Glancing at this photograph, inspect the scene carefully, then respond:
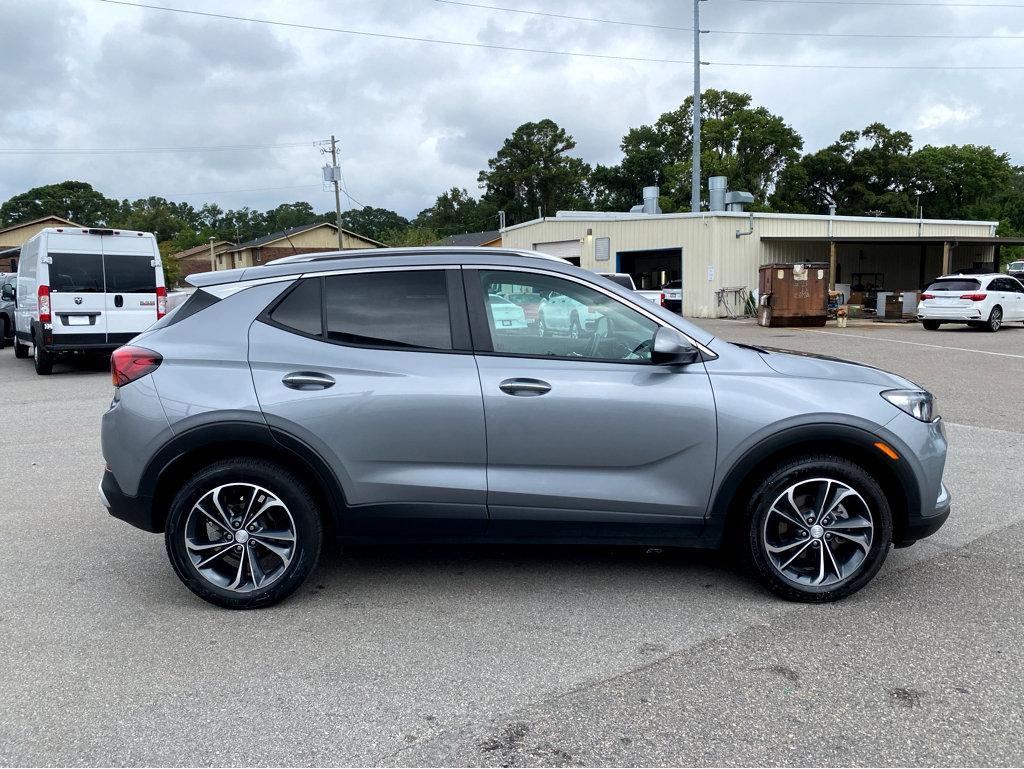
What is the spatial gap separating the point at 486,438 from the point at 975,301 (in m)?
23.4

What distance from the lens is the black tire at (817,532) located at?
12.8 feet

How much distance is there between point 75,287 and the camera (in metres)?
13.6

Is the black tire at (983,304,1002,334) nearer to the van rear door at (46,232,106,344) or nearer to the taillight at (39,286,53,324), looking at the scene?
the van rear door at (46,232,106,344)

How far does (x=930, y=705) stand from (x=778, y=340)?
62.0 ft

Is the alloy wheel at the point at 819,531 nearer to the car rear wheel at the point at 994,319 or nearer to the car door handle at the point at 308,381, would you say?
the car door handle at the point at 308,381

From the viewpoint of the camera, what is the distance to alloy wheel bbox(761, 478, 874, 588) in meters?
3.93

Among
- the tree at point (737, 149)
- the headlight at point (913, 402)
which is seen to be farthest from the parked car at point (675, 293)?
the tree at point (737, 149)

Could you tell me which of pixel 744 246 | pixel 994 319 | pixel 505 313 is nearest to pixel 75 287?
pixel 505 313

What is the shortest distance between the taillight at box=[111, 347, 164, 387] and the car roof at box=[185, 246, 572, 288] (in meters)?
0.43

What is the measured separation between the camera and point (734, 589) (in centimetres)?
420

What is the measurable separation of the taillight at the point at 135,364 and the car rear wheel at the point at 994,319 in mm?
24638

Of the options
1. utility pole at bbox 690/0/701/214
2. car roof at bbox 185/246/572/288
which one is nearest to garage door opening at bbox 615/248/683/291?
utility pole at bbox 690/0/701/214

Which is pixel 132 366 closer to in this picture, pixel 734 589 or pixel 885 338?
pixel 734 589

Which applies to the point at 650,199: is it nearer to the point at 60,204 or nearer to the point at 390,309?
the point at 390,309
